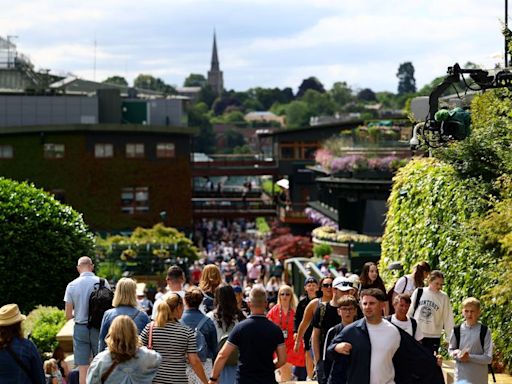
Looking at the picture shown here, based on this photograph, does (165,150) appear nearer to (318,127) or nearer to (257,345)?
(318,127)

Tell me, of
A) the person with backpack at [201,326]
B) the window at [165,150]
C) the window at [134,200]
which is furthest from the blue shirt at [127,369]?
the window at [165,150]

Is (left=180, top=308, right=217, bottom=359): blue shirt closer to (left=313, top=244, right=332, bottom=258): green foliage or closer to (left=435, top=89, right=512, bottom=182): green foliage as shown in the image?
(left=435, top=89, right=512, bottom=182): green foliage

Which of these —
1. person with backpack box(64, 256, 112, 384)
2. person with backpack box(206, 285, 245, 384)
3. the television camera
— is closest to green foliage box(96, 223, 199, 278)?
the television camera

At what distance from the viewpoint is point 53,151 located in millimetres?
71688

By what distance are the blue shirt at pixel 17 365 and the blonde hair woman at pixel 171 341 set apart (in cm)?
104

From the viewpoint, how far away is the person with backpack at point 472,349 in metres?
12.5

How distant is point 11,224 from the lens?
25.9 meters

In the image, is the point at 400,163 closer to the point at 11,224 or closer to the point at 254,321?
the point at 11,224

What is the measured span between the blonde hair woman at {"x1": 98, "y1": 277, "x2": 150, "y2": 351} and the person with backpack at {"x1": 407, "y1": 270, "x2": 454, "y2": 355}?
9.88ft

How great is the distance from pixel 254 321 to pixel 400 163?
97.3 feet

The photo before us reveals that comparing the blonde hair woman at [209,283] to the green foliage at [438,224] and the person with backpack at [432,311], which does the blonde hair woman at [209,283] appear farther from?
the green foliage at [438,224]

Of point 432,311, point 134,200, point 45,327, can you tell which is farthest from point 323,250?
point 432,311

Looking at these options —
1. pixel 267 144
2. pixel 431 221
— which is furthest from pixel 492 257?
pixel 267 144

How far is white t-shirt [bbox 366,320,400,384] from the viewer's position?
32.3 ft
